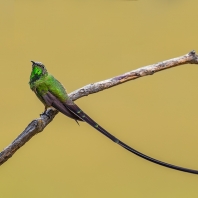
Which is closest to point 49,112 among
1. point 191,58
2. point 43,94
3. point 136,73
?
point 43,94

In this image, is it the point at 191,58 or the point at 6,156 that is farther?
the point at 191,58

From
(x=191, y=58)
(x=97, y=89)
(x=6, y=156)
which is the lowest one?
(x=6, y=156)

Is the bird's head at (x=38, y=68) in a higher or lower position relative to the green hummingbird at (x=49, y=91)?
higher

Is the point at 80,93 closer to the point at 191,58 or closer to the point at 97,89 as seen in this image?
the point at 97,89

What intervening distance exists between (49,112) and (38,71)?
0.33 ft

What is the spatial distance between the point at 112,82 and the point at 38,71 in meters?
0.17

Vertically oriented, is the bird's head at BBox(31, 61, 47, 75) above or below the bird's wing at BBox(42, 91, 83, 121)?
above

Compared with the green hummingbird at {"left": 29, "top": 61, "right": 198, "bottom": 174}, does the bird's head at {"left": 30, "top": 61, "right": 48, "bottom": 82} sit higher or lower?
higher

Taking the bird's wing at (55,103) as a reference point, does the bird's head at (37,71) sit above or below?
above

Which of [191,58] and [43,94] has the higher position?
[191,58]

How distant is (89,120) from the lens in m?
0.65

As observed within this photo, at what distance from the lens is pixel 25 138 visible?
2.18 feet

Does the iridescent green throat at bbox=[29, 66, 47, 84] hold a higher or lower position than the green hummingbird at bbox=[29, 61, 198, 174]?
higher

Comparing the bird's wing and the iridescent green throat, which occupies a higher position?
the iridescent green throat
